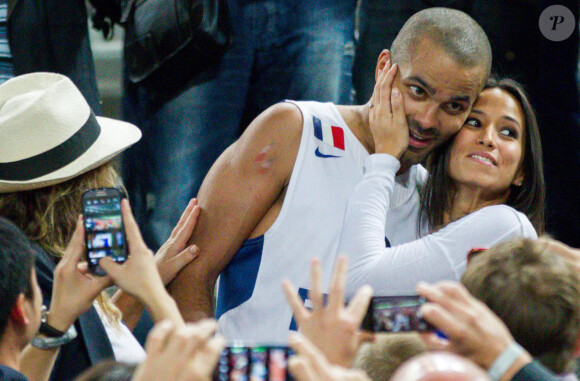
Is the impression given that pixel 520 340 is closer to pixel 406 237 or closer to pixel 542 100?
pixel 406 237

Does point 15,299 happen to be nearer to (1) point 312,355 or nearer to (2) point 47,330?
(2) point 47,330

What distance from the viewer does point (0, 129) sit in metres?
2.13

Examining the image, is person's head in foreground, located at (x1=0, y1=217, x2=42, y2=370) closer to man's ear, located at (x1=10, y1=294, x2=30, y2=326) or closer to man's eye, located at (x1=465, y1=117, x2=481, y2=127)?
man's ear, located at (x1=10, y1=294, x2=30, y2=326)

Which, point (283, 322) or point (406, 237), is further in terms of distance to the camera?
point (406, 237)

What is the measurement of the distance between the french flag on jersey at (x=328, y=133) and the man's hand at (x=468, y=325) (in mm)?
1107

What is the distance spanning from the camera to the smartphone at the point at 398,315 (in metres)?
1.50

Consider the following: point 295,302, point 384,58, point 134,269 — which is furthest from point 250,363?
point 384,58

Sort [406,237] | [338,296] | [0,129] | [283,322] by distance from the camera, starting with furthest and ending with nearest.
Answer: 1. [406,237]
2. [283,322]
3. [0,129]
4. [338,296]

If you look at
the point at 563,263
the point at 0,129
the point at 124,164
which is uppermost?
the point at 563,263

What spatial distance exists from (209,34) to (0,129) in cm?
97

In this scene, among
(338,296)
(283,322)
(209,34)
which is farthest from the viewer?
(209,34)

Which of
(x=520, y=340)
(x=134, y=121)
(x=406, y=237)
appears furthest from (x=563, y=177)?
(x=520, y=340)

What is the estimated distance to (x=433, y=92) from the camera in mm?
2393

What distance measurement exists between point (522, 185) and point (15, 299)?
1528mm
